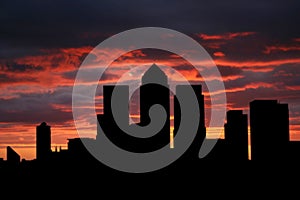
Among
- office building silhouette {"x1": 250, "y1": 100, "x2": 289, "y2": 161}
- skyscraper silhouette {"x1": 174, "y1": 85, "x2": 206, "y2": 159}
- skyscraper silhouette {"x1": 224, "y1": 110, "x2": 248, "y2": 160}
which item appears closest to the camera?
office building silhouette {"x1": 250, "y1": 100, "x2": 289, "y2": 161}

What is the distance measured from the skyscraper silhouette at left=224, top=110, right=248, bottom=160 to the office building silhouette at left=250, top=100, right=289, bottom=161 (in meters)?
2.35

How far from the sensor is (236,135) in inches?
6442

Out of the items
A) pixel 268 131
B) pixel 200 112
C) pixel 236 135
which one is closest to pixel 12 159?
pixel 200 112

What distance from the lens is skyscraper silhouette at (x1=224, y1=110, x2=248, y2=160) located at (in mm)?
156750

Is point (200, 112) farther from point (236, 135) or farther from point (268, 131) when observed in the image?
point (268, 131)

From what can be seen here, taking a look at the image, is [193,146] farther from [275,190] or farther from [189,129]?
[275,190]

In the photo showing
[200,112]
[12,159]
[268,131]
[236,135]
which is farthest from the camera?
[200,112]

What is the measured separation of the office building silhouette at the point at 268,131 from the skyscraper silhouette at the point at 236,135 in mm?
2353

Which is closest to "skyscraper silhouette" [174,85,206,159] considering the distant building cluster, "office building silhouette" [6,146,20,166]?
the distant building cluster

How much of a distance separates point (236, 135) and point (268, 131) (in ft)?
27.1

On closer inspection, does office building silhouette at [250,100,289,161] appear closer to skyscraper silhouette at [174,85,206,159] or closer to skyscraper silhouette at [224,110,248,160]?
skyscraper silhouette at [224,110,248,160]

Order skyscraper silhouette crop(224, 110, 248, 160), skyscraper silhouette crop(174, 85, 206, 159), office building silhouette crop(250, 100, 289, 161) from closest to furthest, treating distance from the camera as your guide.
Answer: office building silhouette crop(250, 100, 289, 161) → skyscraper silhouette crop(224, 110, 248, 160) → skyscraper silhouette crop(174, 85, 206, 159)

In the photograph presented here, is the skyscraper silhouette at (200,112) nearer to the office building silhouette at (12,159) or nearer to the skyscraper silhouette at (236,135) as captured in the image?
the skyscraper silhouette at (236,135)

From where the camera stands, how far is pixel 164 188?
133 metres
